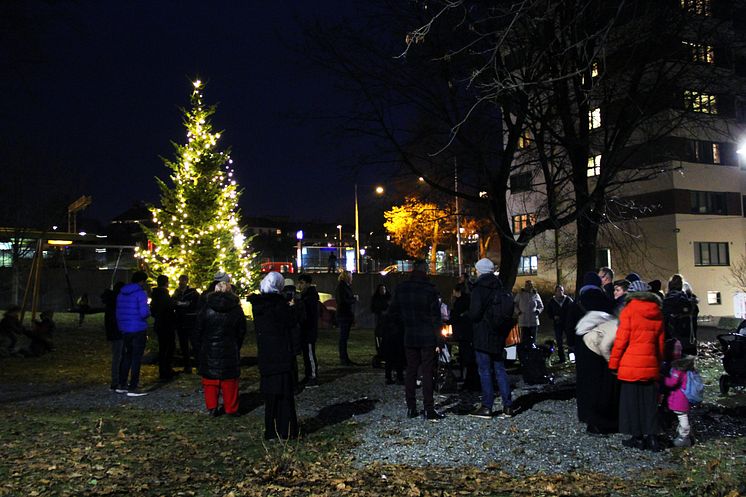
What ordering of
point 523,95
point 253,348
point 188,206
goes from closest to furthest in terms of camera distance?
point 523,95 → point 253,348 → point 188,206

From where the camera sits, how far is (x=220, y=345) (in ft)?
27.8

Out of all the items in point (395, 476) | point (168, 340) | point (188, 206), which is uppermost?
point (188, 206)

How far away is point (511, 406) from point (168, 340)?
661cm

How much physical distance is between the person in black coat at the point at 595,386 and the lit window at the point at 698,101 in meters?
7.18

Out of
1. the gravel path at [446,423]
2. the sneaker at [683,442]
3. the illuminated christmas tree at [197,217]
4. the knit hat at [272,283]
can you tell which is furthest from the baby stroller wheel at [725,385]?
the illuminated christmas tree at [197,217]

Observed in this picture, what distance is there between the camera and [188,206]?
64.2ft

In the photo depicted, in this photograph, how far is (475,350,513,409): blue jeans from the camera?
823cm

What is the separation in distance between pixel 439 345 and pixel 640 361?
3181mm

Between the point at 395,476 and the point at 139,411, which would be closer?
the point at 395,476

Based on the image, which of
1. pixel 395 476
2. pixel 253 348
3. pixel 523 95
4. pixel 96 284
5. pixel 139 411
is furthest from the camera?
pixel 96 284

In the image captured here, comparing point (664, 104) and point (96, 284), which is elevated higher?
point (664, 104)

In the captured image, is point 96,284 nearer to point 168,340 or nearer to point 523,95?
point 168,340

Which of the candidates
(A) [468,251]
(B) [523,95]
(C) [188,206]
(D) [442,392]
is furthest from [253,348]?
(A) [468,251]

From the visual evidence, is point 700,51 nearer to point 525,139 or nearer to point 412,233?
point 525,139
